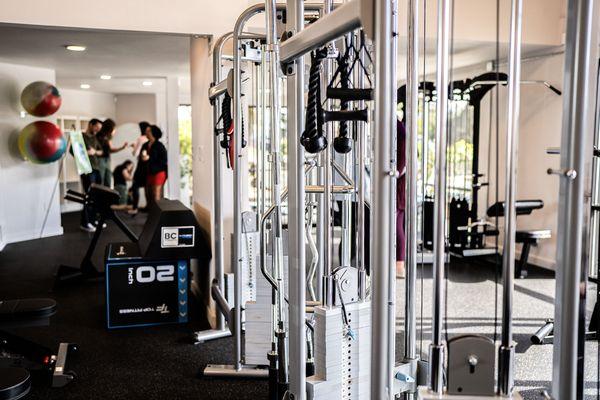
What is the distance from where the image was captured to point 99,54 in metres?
6.41

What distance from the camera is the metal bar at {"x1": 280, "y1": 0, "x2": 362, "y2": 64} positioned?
3.59 ft

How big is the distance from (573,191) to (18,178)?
739cm

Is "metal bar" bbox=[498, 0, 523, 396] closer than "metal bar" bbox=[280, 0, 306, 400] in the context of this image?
Yes

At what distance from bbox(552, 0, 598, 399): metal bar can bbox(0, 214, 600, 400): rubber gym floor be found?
0.88m

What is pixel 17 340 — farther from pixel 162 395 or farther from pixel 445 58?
pixel 445 58

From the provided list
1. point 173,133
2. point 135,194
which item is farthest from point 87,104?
point 173,133

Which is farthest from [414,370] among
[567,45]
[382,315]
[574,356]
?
[567,45]

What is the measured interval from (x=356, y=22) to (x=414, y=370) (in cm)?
97

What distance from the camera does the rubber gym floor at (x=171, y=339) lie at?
2945 millimetres

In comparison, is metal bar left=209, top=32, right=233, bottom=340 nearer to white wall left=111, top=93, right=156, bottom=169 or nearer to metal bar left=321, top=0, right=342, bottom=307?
metal bar left=321, top=0, right=342, bottom=307

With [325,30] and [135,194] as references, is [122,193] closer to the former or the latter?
[135,194]

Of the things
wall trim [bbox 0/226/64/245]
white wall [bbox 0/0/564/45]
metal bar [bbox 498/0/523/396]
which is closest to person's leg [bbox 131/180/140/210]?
wall trim [bbox 0/226/64/245]

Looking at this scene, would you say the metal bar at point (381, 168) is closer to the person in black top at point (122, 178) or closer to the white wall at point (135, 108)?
the person in black top at point (122, 178)

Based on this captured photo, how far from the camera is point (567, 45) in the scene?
87 cm
